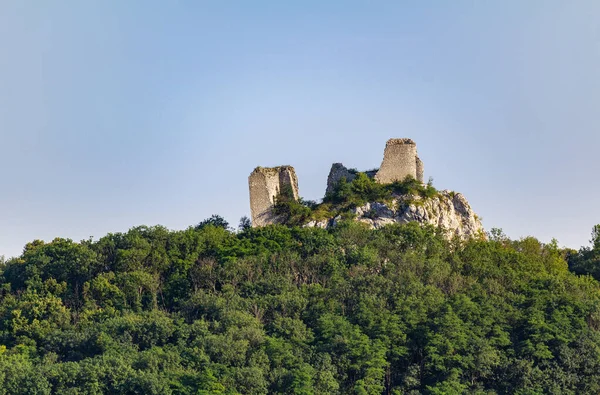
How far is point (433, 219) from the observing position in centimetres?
5856

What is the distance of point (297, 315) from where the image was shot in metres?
47.9

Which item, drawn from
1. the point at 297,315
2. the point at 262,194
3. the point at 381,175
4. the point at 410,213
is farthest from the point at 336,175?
the point at 297,315

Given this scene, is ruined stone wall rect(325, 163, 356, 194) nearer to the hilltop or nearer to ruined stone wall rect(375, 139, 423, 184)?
the hilltop

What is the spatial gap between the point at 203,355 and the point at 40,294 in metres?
13.3

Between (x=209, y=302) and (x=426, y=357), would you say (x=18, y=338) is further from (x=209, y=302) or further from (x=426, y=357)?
(x=426, y=357)

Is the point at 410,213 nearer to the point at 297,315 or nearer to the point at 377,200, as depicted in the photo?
the point at 377,200

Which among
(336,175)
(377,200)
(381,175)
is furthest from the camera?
(336,175)

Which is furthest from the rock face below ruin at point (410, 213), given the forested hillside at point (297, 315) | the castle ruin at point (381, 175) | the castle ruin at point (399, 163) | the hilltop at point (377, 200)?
the castle ruin at point (381, 175)

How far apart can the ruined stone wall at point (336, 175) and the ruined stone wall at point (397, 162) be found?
6.49ft

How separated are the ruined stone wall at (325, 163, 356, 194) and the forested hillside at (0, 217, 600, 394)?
4.78 metres

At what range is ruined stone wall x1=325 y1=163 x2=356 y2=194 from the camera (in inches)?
2406

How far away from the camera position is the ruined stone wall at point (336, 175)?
201 feet

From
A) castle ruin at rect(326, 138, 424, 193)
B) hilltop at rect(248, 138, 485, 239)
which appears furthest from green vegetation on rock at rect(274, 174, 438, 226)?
castle ruin at rect(326, 138, 424, 193)

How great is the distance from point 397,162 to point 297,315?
579 inches
